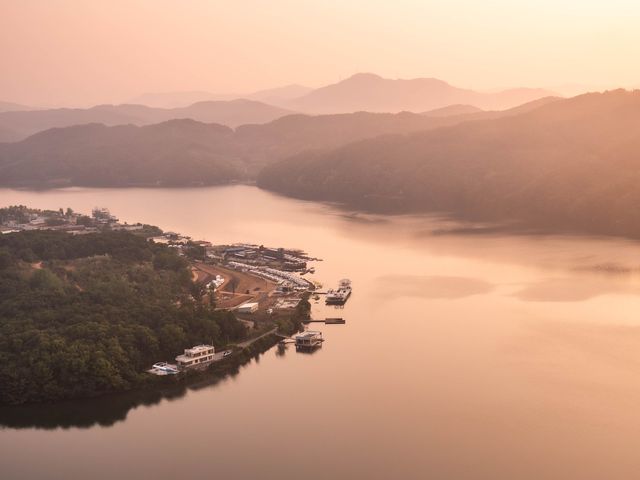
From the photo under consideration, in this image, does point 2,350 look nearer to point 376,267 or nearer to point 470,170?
point 376,267

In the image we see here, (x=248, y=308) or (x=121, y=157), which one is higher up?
(x=121, y=157)

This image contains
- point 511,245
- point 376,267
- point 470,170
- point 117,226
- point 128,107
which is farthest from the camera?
point 128,107

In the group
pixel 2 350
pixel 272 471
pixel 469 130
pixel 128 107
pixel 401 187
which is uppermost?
pixel 128 107

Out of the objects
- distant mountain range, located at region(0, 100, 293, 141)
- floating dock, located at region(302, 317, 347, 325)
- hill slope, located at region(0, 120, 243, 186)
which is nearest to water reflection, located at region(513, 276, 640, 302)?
floating dock, located at region(302, 317, 347, 325)

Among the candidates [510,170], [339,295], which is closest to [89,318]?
[339,295]

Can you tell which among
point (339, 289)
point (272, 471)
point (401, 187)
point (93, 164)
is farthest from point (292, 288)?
point (93, 164)

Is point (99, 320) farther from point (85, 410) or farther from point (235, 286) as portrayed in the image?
point (235, 286)

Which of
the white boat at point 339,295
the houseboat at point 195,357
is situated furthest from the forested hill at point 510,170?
the houseboat at point 195,357

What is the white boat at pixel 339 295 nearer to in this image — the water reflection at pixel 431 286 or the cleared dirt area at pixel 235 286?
the water reflection at pixel 431 286
